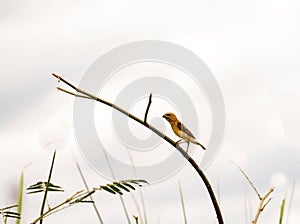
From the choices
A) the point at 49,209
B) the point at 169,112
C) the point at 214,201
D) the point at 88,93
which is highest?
the point at 169,112

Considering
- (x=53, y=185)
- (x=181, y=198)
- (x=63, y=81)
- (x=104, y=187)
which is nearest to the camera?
(x=63, y=81)

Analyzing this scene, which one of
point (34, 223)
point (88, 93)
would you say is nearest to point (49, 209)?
point (34, 223)

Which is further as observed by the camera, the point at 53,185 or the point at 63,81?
the point at 53,185

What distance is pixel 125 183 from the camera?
2.18 meters

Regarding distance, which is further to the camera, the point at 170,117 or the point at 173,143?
the point at 170,117

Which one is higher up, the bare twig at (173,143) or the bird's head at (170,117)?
the bird's head at (170,117)

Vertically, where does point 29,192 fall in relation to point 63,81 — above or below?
below

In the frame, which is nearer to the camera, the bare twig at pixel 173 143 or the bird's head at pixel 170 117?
the bare twig at pixel 173 143

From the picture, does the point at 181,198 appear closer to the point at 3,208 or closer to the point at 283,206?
the point at 283,206

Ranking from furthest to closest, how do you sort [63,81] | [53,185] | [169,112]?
[169,112] < [53,185] < [63,81]

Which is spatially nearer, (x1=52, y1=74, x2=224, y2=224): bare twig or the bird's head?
(x1=52, y1=74, x2=224, y2=224): bare twig

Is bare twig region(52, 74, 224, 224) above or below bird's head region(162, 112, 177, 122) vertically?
below

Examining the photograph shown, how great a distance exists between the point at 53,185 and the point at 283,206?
4.66ft

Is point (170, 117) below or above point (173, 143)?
above
